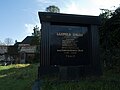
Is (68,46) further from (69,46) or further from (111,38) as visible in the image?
(111,38)

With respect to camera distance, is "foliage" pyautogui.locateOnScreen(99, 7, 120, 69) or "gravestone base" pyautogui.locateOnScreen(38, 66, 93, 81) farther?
"foliage" pyautogui.locateOnScreen(99, 7, 120, 69)

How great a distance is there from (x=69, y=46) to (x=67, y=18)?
4.13ft

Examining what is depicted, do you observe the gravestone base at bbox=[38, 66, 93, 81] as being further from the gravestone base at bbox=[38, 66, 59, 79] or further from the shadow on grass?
the shadow on grass

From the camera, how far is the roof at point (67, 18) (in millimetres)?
11256

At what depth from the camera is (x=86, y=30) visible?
39.4 ft

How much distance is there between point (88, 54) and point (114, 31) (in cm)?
397

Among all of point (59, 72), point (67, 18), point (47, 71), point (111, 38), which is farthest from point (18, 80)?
point (111, 38)

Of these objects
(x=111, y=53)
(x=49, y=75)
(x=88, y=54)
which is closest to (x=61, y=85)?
(x=49, y=75)

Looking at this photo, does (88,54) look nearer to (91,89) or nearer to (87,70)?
(87,70)

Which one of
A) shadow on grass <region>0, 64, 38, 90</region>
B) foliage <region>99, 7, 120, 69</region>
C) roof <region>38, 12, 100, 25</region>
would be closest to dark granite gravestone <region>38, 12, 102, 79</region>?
roof <region>38, 12, 100, 25</region>

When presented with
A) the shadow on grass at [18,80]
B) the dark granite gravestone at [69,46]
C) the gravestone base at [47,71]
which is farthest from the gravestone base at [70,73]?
the shadow on grass at [18,80]

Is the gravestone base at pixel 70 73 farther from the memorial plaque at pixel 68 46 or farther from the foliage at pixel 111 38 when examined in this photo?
the foliage at pixel 111 38

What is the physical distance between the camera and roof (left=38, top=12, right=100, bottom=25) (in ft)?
36.9

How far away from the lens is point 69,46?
1138cm
